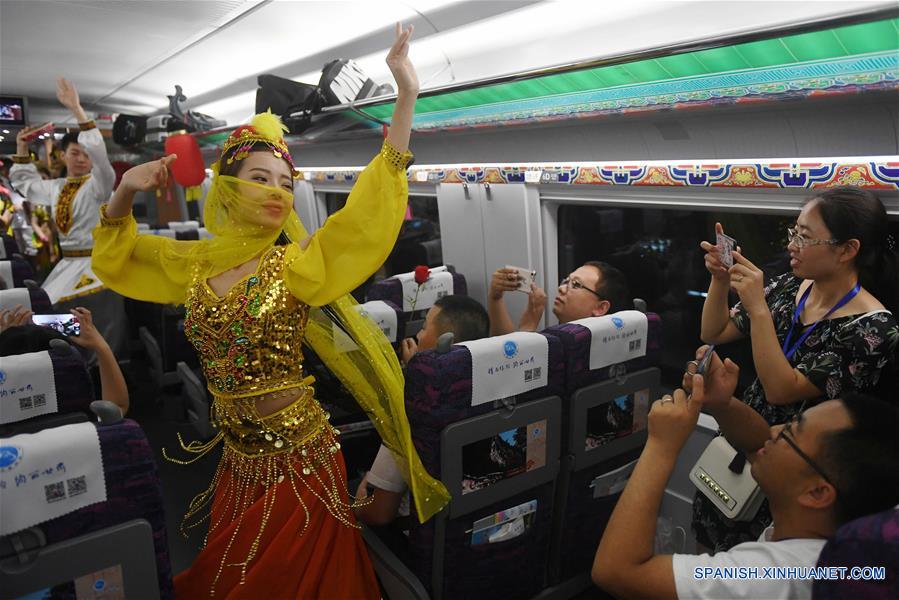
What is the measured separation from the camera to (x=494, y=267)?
4457 millimetres

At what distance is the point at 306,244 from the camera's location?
77.0 inches

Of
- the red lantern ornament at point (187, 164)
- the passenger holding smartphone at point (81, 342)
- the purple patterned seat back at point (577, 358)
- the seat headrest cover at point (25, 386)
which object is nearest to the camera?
the seat headrest cover at point (25, 386)

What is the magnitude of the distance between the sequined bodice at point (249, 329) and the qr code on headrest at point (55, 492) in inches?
22.2

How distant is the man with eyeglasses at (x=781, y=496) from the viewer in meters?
1.24

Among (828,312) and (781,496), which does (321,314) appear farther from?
(828,312)

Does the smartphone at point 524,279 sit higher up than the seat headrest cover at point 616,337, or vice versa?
the smartphone at point 524,279

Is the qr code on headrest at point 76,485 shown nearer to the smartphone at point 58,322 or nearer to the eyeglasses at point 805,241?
the smartphone at point 58,322

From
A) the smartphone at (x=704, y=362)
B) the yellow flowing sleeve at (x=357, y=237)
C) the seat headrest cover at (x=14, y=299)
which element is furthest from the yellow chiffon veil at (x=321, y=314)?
the seat headrest cover at (x=14, y=299)

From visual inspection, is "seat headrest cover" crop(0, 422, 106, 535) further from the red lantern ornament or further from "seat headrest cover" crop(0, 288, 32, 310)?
the red lantern ornament

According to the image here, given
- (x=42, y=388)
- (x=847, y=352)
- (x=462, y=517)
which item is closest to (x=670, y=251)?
(x=847, y=352)

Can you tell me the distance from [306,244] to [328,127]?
3.66 m

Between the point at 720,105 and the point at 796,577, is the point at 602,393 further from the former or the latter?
the point at 720,105

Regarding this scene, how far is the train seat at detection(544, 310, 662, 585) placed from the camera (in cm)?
235

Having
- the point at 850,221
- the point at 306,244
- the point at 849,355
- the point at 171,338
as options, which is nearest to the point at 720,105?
the point at 850,221
